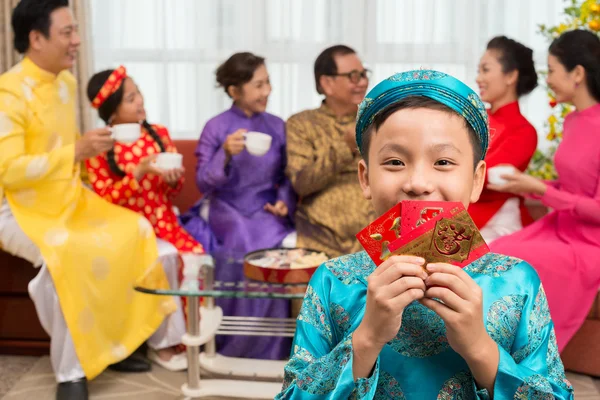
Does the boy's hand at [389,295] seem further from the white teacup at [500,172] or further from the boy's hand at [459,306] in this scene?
the white teacup at [500,172]

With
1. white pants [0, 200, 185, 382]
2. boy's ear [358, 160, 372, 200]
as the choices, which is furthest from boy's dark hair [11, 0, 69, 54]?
boy's ear [358, 160, 372, 200]

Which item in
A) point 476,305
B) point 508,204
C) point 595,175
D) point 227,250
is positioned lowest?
point 227,250

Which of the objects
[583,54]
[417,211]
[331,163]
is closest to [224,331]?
[331,163]

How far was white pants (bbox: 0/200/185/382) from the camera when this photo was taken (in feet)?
9.04

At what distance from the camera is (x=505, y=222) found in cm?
312

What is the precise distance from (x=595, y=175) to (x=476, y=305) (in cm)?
201

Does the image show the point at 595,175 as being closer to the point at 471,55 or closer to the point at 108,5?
the point at 471,55

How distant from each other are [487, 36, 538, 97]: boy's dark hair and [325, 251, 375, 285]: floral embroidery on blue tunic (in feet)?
6.99

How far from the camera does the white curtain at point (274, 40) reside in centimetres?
435

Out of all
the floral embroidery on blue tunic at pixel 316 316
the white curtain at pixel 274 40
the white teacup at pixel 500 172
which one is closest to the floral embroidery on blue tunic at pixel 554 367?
the floral embroidery on blue tunic at pixel 316 316

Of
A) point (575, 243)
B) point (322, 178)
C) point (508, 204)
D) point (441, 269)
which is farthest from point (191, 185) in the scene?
point (441, 269)

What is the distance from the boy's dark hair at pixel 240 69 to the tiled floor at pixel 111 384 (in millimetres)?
1303

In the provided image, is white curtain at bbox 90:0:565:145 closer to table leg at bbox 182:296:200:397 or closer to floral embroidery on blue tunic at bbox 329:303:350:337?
table leg at bbox 182:296:200:397

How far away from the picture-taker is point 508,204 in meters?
3.15
